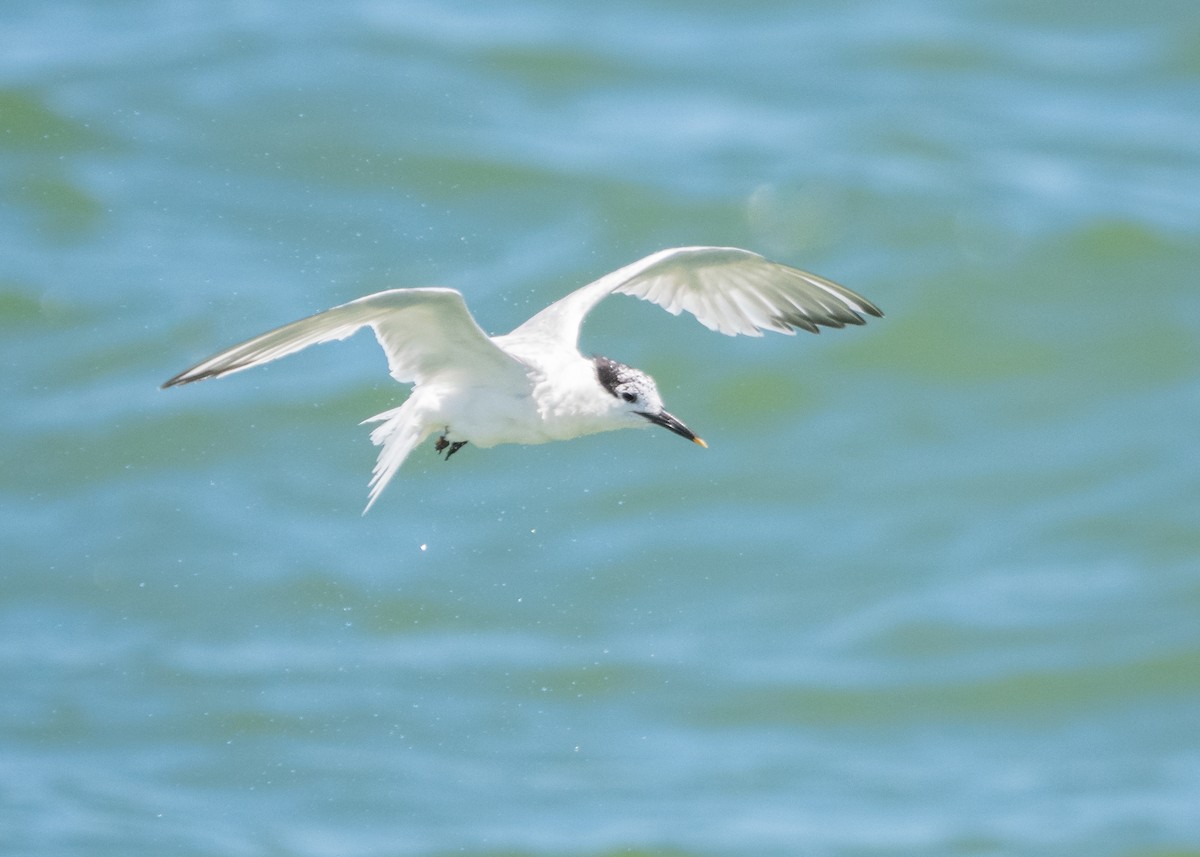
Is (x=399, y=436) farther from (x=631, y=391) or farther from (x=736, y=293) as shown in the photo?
(x=736, y=293)

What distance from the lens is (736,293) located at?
8570mm

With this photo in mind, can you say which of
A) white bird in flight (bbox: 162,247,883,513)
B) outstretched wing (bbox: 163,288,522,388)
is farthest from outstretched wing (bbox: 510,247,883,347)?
outstretched wing (bbox: 163,288,522,388)

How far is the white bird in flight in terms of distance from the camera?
678cm

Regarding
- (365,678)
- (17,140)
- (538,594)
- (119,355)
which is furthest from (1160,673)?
(17,140)

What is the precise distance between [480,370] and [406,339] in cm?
33

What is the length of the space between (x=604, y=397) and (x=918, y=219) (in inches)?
321

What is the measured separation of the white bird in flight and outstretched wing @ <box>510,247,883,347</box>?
25mm

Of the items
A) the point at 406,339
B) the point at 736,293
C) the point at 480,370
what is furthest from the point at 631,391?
the point at 736,293

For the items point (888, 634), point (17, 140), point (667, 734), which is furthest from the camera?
point (17, 140)

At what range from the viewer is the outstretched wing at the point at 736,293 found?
26.6ft

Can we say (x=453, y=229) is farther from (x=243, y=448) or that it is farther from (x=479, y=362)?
(x=479, y=362)

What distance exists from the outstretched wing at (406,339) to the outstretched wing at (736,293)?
711 millimetres

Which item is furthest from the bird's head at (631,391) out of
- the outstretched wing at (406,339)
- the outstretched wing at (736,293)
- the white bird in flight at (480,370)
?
the outstretched wing at (736,293)

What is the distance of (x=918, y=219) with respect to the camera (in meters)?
14.9
